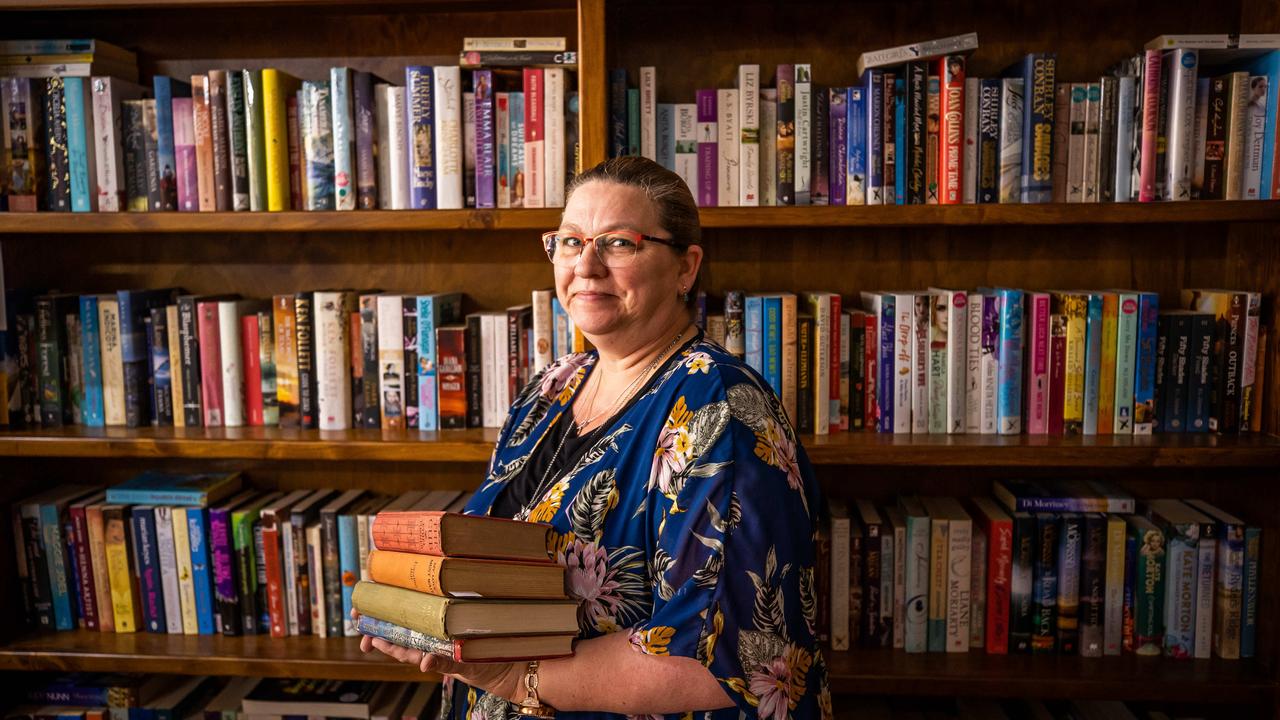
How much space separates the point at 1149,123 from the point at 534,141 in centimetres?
113

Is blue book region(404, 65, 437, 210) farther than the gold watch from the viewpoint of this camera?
Yes

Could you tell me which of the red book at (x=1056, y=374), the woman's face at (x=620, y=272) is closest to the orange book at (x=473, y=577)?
the woman's face at (x=620, y=272)

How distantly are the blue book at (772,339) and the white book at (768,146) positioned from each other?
0.63 feet

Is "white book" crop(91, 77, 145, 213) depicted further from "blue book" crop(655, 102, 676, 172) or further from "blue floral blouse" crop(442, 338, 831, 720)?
"blue floral blouse" crop(442, 338, 831, 720)

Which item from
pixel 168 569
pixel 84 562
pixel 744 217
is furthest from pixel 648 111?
pixel 84 562

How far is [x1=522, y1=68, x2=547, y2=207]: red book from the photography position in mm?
1650

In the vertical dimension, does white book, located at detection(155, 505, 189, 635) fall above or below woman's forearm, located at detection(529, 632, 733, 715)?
below

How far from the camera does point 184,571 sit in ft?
5.96

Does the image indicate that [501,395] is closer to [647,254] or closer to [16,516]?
[647,254]

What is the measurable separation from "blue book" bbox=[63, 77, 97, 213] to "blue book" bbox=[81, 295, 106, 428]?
209 millimetres

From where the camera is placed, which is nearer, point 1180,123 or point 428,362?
point 1180,123

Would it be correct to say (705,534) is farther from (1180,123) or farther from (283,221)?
(1180,123)

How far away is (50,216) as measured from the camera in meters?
1.68

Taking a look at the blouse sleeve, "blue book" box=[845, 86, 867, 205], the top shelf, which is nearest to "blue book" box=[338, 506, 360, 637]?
the top shelf
